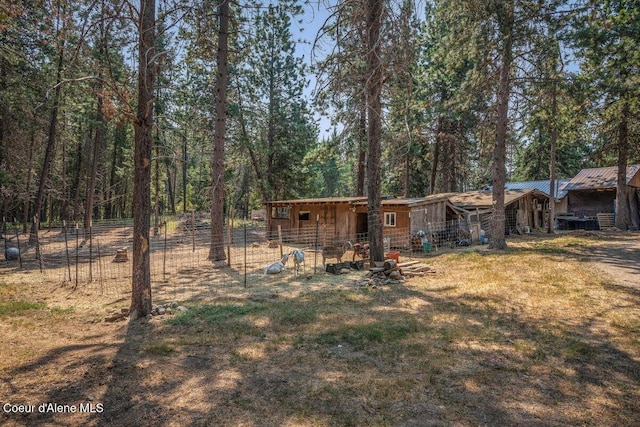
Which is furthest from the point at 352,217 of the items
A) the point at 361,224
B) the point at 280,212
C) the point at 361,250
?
the point at 280,212

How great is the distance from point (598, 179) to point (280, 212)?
25.7m

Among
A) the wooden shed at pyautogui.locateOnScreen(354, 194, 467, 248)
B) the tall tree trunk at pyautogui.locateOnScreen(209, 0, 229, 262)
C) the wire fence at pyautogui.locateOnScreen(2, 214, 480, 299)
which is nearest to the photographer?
the wire fence at pyautogui.locateOnScreen(2, 214, 480, 299)

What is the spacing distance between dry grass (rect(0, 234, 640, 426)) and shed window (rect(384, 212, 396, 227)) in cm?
915

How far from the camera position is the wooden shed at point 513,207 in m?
21.0

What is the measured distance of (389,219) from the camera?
59.5ft

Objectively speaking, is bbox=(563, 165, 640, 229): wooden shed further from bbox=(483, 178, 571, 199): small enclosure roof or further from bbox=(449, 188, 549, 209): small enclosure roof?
bbox=(449, 188, 549, 209): small enclosure roof

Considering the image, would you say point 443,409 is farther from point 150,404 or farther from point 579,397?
point 150,404

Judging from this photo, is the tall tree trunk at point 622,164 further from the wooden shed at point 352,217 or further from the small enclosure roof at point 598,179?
the wooden shed at point 352,217

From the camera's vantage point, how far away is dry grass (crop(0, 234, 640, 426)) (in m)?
3.66

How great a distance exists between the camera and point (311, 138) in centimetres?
2925

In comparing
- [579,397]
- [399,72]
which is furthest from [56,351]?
[399,72]

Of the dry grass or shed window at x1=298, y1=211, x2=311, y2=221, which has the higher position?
shed window at x1=298, y1=211, x2=311, y2=221

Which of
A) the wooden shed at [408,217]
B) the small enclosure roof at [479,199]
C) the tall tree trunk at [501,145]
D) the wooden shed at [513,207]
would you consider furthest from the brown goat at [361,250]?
the small enclosure roof at [479,199]

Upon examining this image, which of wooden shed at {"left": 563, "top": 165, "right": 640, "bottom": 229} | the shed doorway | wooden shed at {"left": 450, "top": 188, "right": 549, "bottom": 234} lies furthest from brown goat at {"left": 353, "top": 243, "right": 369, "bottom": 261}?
wooden shed at {"left": 563, "top": 165, "right": 640, "bottom": 229}
